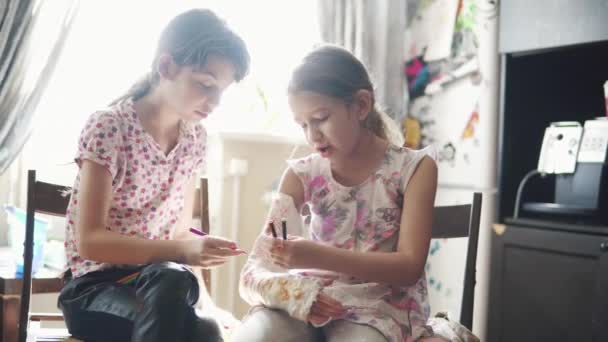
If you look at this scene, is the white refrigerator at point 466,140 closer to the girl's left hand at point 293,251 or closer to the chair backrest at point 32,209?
the girl's left hand at point 293,251

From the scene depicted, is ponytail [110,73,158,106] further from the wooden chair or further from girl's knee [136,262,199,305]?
girl's knee [136,262,199,305]

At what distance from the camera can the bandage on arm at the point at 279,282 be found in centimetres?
108

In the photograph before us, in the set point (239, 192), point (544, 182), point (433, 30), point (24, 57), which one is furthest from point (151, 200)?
point (433, 30)

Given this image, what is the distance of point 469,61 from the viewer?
95.0 inches

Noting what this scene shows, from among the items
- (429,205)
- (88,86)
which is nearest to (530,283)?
(429,205)

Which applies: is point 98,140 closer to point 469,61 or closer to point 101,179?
point 101,179

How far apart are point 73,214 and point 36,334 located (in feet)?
0.99

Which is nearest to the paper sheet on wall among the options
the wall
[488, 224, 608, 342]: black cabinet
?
the wall

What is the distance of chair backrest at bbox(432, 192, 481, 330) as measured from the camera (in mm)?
1298

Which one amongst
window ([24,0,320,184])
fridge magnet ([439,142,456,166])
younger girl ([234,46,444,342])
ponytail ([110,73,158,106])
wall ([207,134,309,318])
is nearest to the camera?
younger girl ([234,46,444,342])

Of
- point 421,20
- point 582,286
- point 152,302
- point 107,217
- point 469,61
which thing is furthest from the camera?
point 421,20

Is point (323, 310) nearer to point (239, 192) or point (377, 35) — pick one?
point (239, 192)

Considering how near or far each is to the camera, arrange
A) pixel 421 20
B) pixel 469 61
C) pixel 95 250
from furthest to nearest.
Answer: pixel 421 20, pixel 469 61, pixel 95 250

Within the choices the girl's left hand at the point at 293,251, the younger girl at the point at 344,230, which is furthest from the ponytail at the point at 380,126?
the girl's left hand at the point at 293,251
